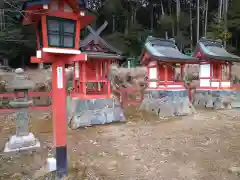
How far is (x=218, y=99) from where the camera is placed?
15.5 metres

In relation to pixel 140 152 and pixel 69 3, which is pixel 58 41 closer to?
pixel 69 3

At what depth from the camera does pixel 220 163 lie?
620 centimetres

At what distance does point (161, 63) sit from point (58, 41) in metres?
9.08

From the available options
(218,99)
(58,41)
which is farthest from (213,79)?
(58,41)

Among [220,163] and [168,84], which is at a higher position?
[168,84]

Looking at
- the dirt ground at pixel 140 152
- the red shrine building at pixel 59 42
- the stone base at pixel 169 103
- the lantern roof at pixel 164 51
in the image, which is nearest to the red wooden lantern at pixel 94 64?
the dirt ground at pixel 140 152

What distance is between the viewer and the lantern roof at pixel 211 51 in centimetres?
1512

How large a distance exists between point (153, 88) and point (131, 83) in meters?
7.74

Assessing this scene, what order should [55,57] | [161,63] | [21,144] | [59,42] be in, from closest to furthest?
[59,42] → [55,57] → [21,144] → [161,63]

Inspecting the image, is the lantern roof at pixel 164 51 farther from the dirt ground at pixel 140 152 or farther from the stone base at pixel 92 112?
the stone base at pixel 92 112

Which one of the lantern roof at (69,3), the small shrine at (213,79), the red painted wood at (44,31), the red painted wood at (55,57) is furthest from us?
the small shrine at (213,79)

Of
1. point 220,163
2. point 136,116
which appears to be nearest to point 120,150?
point 220,163

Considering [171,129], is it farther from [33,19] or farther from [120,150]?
[33,19]

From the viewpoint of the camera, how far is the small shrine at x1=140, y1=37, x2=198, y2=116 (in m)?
13.0
